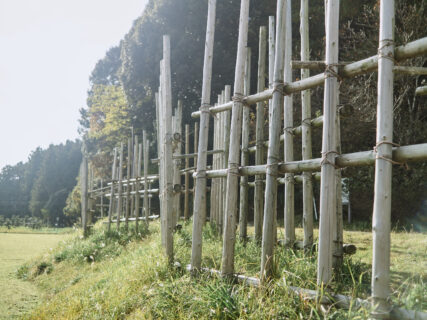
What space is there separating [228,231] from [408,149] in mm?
1889

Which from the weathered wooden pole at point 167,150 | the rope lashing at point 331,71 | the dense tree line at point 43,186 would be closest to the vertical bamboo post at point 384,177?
the rope lashing at point 331,71

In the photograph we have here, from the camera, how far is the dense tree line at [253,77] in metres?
9.02

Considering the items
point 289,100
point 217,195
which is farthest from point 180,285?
point 217,195

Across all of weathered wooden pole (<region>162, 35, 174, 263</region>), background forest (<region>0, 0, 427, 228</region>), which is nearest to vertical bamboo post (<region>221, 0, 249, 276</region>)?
background forest (<region>0, 0, 427, 228</region>)

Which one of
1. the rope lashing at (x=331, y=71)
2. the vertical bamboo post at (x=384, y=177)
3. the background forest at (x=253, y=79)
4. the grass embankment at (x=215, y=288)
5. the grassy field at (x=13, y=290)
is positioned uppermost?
the background forest at (x=253, y=79)

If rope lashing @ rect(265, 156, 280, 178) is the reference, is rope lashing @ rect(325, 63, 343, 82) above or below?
above

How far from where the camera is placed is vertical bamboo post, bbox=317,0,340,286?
9.65 ft

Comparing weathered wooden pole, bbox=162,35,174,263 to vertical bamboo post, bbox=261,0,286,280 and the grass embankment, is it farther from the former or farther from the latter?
vertical bamboo post, bbox=261,0,286,280

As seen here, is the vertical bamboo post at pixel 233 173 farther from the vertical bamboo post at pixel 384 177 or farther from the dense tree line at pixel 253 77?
the vertical bamboo post at pixel 384 177

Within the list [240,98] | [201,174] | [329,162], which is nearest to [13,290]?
[201,174]

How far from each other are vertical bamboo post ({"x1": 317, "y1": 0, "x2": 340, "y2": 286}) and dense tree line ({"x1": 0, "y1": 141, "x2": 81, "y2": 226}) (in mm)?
30954

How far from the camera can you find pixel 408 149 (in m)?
2.54

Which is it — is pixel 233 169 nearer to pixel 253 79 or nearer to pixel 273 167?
pixel 273 167

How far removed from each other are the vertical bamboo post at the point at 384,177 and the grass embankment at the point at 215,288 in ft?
0.47
